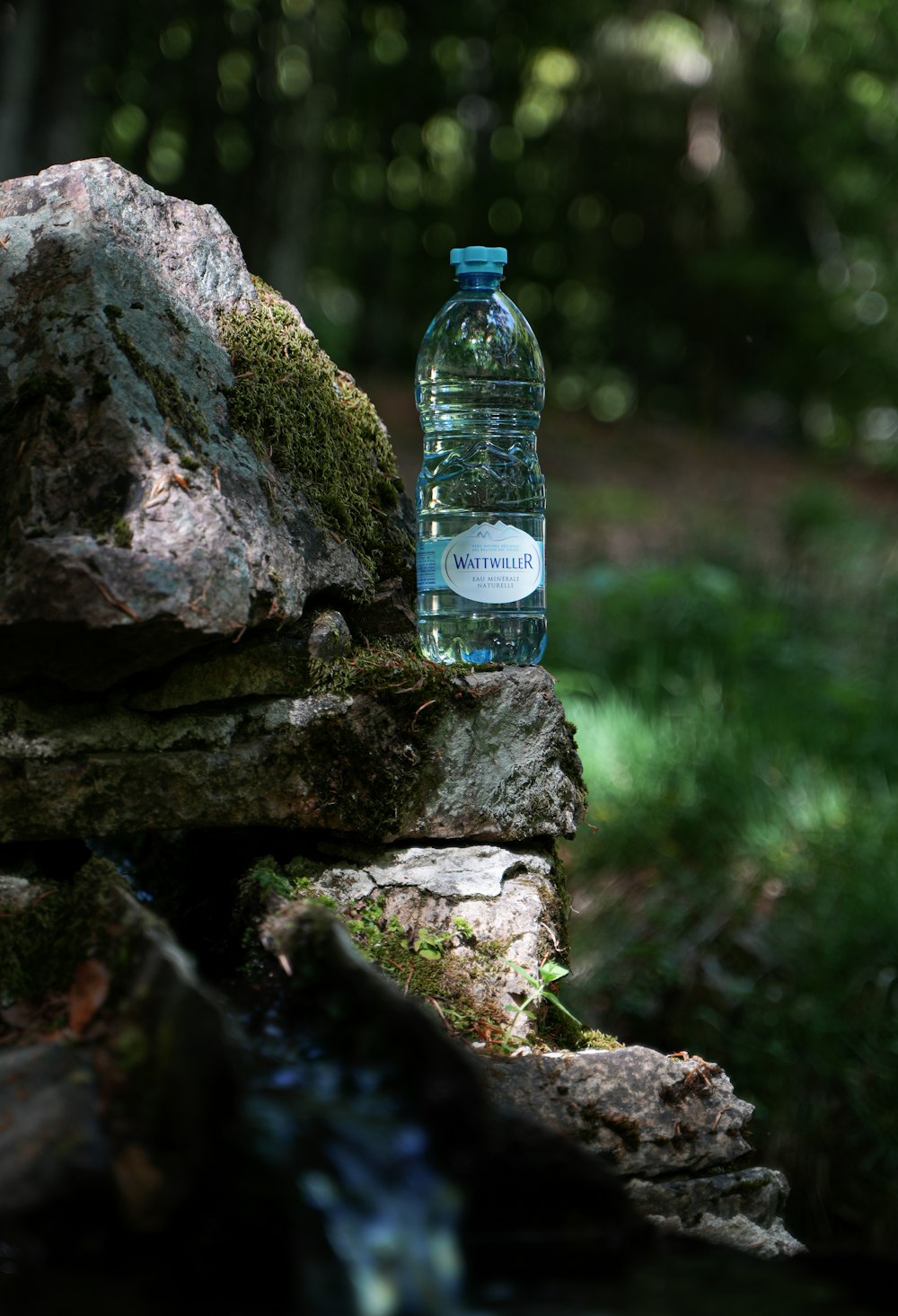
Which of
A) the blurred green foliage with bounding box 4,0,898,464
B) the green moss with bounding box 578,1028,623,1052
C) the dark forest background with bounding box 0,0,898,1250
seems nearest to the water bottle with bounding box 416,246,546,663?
the green moss with bounding box 578,1028,623,1052

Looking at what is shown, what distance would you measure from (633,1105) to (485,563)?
1.00 m

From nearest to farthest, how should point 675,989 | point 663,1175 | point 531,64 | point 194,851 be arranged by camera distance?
point 663,1175
point 194,851
point 675,989
point 531,64

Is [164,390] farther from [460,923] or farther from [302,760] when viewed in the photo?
[460,923]

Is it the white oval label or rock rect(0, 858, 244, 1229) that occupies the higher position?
the white oval label

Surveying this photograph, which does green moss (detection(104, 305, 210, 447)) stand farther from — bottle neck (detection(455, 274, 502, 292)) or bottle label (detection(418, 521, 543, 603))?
bottle neck (detection(455, 274, 502, 292))

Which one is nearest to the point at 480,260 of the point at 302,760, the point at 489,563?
the point at 489,563

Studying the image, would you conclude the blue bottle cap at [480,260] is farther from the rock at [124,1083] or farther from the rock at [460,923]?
the rock at [124,1083]

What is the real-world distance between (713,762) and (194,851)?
115 inches

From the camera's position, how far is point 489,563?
87.5 inches

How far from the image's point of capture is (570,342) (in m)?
17.5

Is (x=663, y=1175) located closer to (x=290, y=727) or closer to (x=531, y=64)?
(x=290, y=727)

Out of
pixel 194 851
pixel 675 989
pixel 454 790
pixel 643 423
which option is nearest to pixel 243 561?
pixel 454 790

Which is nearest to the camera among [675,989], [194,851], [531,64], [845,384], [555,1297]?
[555,1297]

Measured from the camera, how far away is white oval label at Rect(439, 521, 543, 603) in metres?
2.22
